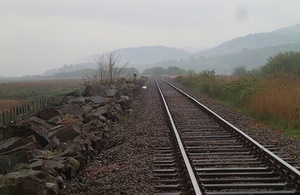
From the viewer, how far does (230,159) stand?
7215 millimetres

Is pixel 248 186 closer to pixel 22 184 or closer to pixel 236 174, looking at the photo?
pixel 236 174

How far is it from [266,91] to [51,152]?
9974mm

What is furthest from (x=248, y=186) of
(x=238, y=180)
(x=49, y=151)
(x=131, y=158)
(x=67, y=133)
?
(x=67, y=133)

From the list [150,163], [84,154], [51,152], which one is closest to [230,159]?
[150,163]

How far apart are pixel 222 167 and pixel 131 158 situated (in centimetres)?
201

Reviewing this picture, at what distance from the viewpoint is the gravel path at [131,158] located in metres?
5.94

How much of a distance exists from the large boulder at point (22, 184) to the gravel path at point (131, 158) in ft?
2.39

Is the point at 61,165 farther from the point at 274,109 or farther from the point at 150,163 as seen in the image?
the point at 274,109

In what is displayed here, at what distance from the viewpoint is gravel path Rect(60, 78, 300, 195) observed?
5941 mm

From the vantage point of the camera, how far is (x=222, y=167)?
21.8 feet

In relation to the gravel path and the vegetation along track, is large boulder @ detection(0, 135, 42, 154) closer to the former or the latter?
the gravel path

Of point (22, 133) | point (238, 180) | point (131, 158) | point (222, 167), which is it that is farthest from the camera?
point (22, 133)

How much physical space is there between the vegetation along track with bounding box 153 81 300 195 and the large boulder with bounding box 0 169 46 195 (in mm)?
1678

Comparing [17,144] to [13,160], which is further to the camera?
[17,144]
